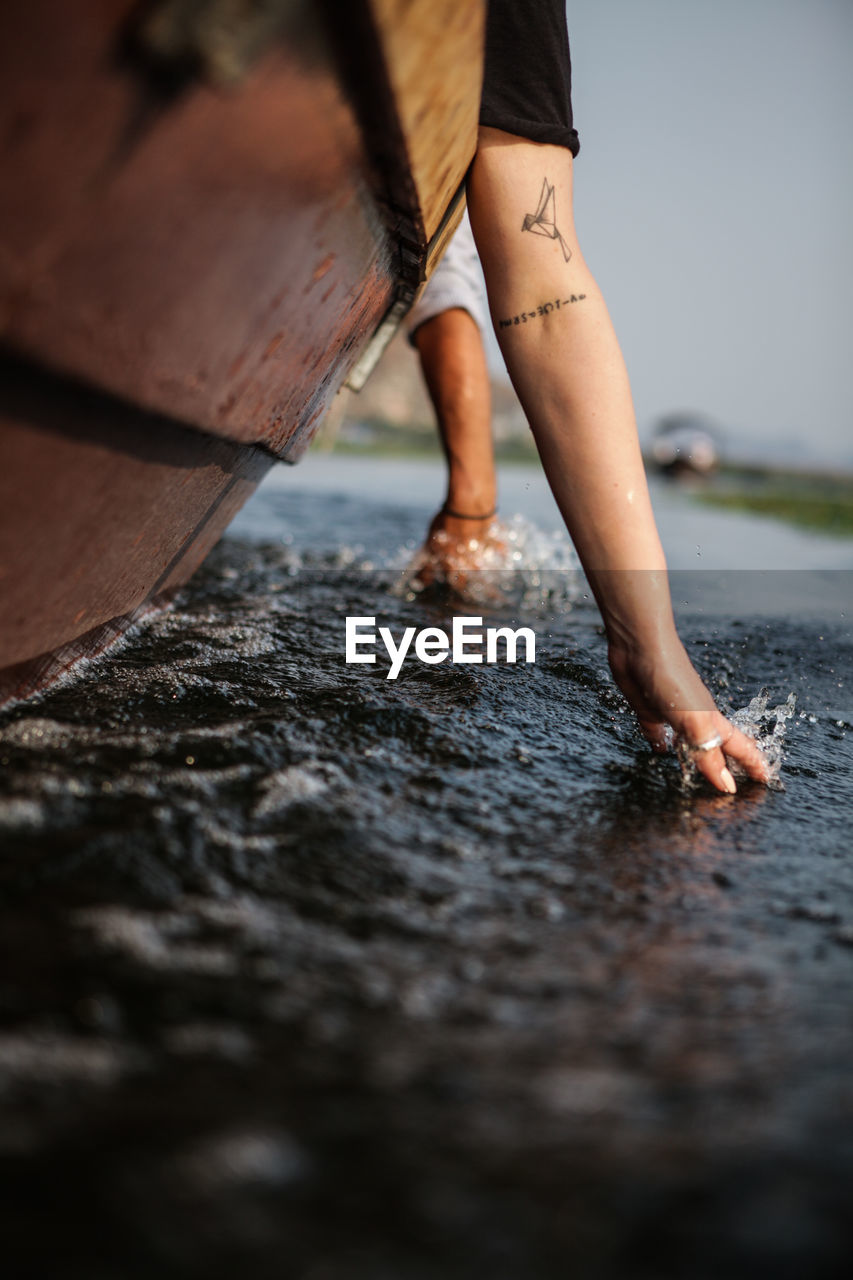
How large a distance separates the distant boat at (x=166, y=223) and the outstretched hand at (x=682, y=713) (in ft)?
2.15

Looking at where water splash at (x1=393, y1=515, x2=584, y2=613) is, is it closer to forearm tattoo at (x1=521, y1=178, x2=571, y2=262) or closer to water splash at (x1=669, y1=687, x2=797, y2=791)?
water splash at (x1=669, y1=687, x2=797, y2=791)

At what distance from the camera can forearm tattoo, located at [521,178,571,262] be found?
1.40 metres

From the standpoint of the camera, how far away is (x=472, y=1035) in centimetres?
64

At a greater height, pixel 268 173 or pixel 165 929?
pixel 268 173

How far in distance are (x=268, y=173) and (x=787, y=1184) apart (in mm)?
866

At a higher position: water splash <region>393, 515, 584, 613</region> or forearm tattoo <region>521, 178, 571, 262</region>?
forearm tattoo <region>521, 178, 571, 262</region>

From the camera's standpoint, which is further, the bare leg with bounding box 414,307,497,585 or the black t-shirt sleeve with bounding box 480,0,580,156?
the bare leg with bounding box 414,307,497,585

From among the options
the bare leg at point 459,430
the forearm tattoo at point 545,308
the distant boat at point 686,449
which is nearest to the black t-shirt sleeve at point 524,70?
the forearm tattoo at point 545,308

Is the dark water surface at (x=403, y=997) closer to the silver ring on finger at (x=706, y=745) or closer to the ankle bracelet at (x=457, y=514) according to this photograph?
the silver ring on finger at (x=706, y=745)

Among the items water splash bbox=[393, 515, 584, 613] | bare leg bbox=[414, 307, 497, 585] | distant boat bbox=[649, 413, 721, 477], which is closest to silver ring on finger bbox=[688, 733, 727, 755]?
water splash bbox=[393, 515, 584, 613]

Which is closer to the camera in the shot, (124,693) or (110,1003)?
(110,1003)

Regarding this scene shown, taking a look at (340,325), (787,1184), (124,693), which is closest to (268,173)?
(340,325)

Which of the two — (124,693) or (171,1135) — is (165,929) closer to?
(171,1135)

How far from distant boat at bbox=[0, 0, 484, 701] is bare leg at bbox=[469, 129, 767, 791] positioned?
0.15 meters
